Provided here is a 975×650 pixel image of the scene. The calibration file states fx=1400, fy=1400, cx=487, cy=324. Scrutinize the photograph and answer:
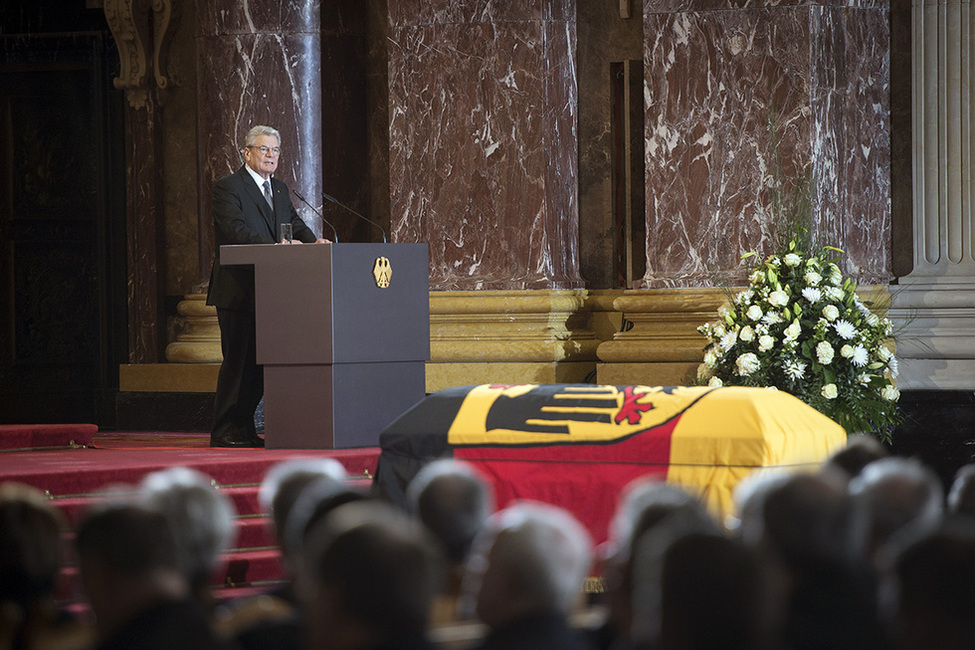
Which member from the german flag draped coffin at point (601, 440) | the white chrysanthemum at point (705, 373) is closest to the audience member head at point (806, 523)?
the german flag draped coffin at point (601, 440)

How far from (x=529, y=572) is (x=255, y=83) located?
750 centimetres

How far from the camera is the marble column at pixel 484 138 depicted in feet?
28.8

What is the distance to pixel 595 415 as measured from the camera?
5.41m

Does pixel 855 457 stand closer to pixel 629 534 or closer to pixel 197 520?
pixel 629 534

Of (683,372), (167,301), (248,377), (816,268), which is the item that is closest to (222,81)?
(167,301)

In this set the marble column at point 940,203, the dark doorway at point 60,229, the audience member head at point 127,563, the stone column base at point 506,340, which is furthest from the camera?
the dark doorway at point 60,229

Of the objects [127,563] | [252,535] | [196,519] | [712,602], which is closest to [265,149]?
[252,535]

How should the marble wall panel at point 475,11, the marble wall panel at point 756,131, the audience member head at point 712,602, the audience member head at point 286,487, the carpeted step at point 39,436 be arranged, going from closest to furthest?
the audience member head at point 712,602 → the audience member head at point 286,487 → the carpeted step at point 39,436 → the marble wall panel at point 756,131 → the marble wall panel at point 475,11

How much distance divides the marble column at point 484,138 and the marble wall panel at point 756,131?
2.13ft

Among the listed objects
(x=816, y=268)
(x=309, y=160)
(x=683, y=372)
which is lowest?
(x=683, y=372)

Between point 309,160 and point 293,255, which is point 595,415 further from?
point 309,160

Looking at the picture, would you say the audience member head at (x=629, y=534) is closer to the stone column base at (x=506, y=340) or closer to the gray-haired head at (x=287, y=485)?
the gray-haired head at (x=287, y=485)

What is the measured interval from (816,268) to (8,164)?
6.41 m

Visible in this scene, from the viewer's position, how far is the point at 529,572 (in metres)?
2.20
